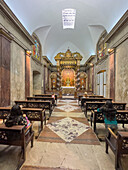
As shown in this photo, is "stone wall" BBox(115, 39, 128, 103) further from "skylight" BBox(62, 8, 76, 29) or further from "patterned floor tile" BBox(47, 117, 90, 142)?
"skylight" BBox(62, 8, 76, 29)

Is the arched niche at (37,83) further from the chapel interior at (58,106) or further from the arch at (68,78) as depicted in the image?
the arch at (68,78)

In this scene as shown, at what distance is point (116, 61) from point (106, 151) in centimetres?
528

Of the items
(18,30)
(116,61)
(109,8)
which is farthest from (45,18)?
(116,61)

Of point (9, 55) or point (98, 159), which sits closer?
point (98, 159)

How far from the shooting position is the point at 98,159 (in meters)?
1.75

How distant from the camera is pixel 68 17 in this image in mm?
9008

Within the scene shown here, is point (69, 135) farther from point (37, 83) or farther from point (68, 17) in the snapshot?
point (68, 17)

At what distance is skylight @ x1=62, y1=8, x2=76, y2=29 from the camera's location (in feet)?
26.4

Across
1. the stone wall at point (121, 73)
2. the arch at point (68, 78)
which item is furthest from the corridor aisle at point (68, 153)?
the arch at point (68, 78)

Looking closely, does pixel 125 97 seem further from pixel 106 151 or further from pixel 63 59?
pixel 63 59

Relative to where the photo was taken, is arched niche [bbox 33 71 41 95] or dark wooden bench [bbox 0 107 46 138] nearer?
dark wooden bench [bbox 0 107 46 138]

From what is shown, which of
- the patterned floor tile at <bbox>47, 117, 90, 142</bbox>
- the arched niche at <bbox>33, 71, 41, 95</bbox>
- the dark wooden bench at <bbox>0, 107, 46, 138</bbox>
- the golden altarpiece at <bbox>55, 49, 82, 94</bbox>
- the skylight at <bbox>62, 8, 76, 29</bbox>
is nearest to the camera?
the patterned floor tile at <bbox>47, 117, 90, 142</bbox>

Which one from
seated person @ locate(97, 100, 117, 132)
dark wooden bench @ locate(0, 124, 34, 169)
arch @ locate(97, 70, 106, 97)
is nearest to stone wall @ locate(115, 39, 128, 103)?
arch @ locate(97, 70, 106, 97)

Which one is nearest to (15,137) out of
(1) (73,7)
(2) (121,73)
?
(2) (121,73)
